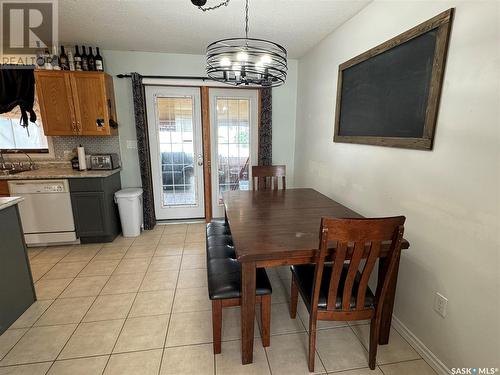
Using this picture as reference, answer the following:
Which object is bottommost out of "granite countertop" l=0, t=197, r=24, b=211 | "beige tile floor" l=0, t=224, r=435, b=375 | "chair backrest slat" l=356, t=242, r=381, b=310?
"beige tile floor" l=0, t=224, r=435, b=375

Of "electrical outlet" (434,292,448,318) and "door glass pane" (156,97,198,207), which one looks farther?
"door glass pane" (156,97,198,207)

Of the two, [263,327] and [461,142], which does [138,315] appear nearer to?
[263,327]

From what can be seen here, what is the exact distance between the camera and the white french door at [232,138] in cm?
374

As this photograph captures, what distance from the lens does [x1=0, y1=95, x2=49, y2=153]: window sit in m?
3.37

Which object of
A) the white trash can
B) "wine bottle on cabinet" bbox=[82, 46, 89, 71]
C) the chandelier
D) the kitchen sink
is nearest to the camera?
the chandelier

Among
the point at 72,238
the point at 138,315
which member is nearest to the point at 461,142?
the point at 138,315

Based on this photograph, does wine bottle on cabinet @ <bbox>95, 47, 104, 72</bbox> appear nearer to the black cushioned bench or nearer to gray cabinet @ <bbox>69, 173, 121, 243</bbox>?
gray cabinet @ <bbox>69, 173, 121, 243</bbox>

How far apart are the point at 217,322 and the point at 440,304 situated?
52.7 inches

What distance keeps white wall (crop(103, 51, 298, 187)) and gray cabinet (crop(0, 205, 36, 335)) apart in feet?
→ 5.93

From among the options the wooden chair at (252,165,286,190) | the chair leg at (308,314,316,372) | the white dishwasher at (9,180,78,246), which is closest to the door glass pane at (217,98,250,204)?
the wooden chair at (252,165,286,190)

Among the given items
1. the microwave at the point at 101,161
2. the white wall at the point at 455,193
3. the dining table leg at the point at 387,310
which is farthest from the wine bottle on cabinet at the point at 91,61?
the dining table leg at the point at 387,310

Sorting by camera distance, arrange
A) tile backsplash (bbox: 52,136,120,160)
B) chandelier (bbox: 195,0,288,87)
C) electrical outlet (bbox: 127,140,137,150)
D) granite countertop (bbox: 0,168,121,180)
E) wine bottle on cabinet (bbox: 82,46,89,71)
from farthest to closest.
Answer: electrical outlet (bbox: 127,140,137,150) → tile backsplash (bbox: 52,136,120,160) → wine bottle on cabinet (bbox: 82,46,89,71) → granite countertop (bbox: 0,168,121,180) → chandelier (bbox: 195,0,288,87)

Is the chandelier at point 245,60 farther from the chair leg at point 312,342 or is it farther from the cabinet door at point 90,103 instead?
the cabinet door at point 90,103

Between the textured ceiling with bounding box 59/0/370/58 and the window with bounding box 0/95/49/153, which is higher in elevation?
the textured ceiling with bounding box 59/0/370/58
